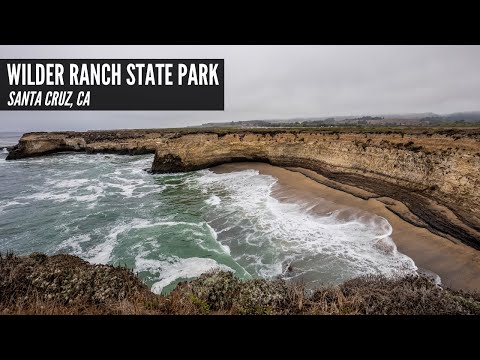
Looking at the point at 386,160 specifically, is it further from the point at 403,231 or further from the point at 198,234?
the point at 198,234

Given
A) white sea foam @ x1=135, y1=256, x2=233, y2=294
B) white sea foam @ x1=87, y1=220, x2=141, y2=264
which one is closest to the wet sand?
white sea foam @ x1=135, y1=256, x2=233, y2=294

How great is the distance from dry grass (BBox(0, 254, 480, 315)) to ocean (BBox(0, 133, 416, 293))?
4.18 ft

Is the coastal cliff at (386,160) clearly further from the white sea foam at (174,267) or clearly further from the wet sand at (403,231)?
the white sea foam at (174,267)

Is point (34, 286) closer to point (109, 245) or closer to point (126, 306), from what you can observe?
point (126, 306)

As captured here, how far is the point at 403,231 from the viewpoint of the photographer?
439 inches

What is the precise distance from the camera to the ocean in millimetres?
9047

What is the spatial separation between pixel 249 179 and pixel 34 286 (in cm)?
1873

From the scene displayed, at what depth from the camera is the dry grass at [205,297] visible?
12.7 feet

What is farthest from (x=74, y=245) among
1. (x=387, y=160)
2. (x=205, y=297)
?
(x=387, y=160)

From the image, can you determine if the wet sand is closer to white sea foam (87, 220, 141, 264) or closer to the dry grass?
the dry grass

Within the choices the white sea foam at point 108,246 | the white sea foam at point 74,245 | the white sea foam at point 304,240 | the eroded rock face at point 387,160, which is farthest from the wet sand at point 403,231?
the white sea foam at point 74,245

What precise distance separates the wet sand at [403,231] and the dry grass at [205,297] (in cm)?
512
